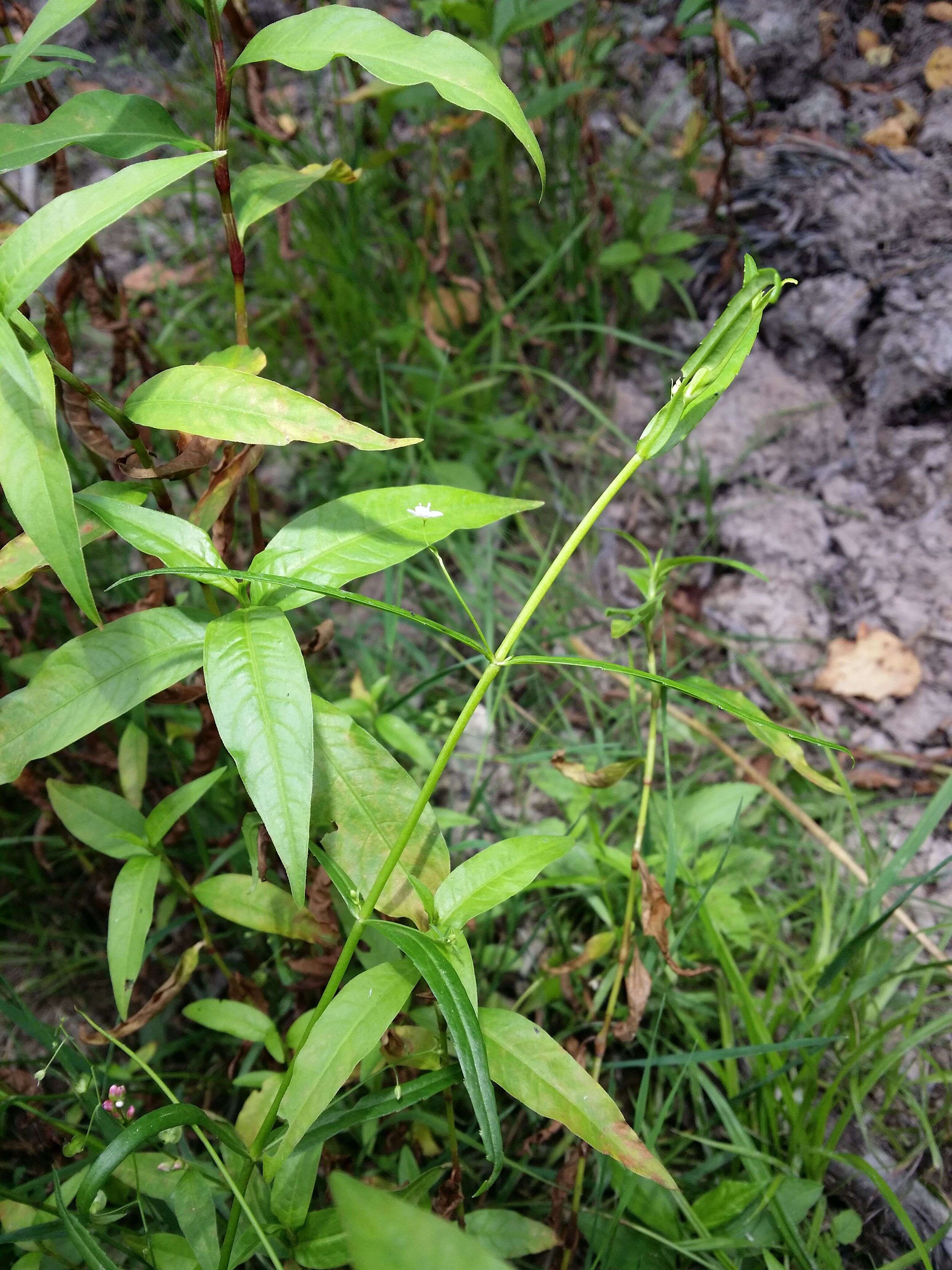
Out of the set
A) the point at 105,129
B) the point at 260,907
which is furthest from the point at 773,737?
the point at 105,129

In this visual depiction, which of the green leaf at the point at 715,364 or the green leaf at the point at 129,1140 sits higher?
the green leaf at the point at 715,364

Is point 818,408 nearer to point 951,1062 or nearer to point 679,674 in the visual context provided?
point 679,674

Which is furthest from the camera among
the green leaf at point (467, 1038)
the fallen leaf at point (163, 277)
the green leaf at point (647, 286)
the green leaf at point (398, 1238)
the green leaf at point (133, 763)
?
the fallen leaf at point (163, 277)

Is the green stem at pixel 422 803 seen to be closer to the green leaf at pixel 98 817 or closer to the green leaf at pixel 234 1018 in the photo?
the green leaf at pixel 234 1018

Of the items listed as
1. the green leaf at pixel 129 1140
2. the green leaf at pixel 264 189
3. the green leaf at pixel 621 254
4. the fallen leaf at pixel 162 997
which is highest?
the green leaf at pixel 264 189

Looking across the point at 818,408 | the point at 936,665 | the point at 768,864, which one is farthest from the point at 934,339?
the point at 768,864

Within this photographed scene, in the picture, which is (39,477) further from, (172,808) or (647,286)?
(647,286)

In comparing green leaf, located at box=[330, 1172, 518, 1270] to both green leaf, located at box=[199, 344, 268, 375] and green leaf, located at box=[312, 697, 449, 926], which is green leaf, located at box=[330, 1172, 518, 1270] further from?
green leaf, located at box=[199, 344, 268, 375]

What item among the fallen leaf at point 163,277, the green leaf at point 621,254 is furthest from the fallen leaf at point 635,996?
the fallen leaf at point 163,277
